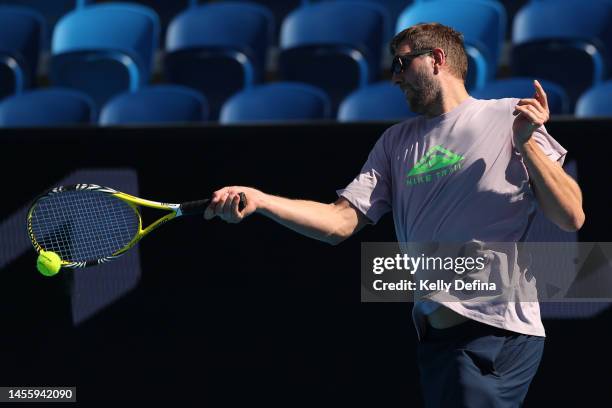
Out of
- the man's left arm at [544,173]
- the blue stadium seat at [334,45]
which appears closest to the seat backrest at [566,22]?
the blue stadium seat at [334,45]

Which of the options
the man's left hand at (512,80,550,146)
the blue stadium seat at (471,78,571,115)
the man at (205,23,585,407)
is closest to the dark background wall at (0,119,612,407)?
the man at (205,23,585,407)

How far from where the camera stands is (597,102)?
6062 millimetres

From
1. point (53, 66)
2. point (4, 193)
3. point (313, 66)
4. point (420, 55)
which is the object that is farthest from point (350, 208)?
point (53, 66)

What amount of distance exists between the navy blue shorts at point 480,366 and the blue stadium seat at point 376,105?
2.94 m

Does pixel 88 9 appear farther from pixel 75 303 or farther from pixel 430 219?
pixel 430 219

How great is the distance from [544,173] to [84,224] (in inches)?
83.5

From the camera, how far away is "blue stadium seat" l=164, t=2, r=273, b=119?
7406 mm

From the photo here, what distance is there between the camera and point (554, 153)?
3.40 m

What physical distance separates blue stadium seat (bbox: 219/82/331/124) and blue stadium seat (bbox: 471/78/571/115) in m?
1.00

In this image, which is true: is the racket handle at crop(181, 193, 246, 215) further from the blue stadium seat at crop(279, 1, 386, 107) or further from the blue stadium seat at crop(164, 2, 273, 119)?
the blue stadium seat at crop(164, 2, 273, 119)

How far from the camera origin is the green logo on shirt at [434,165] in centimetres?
342

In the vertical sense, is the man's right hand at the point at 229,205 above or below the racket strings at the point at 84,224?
below

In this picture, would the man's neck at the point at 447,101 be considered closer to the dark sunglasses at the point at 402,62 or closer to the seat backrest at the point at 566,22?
the dark sunglasses at the point at 402,62

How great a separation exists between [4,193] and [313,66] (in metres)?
3.10
